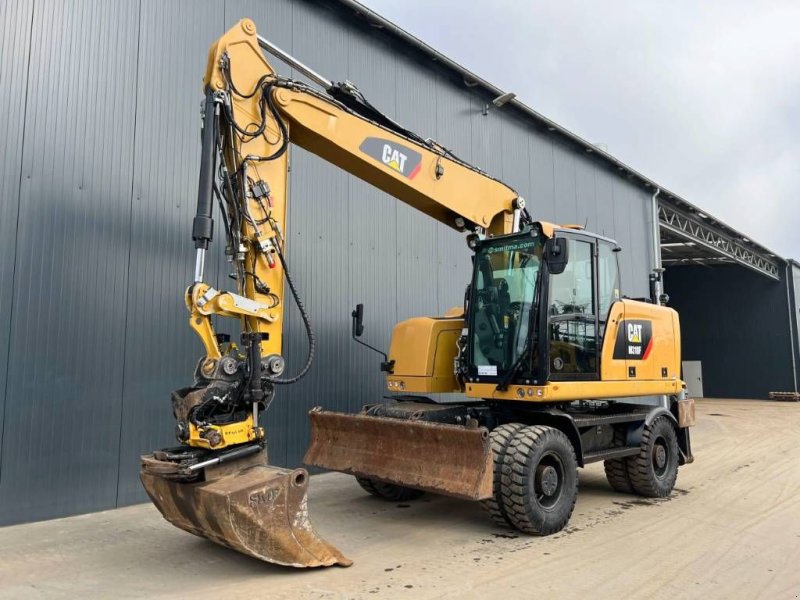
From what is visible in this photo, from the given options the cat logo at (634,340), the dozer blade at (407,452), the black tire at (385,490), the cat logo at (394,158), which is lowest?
the black tire at (385,490)

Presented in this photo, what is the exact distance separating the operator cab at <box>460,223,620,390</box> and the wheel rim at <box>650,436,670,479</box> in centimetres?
182

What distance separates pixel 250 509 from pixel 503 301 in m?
3.46

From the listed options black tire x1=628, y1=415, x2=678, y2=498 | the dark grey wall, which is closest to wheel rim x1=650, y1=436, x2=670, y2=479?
black tire x1=628, y1=415, x2=678, y2=498

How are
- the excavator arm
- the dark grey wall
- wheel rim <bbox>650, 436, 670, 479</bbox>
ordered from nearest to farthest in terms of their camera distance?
the excavator arm < wheel rim <bbox>650, 436, 670, 479</bbox> < the dark grey wall

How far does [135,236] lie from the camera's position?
7141mm

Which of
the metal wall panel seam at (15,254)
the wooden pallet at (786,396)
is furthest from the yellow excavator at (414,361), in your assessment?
the wooden pallet at (786,396)

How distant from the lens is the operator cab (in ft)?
20.1

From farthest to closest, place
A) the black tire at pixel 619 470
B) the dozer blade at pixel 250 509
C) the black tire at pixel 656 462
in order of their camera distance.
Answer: the black tire at pixel 619 470 < the black tire at pixel 656 462 < the dozer blade at pixel 250 509

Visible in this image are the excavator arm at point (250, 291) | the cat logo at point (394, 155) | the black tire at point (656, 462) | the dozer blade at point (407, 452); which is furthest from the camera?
the black tire at point (656, 462)

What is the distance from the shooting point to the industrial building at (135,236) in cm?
629

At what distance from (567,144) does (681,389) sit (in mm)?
8909

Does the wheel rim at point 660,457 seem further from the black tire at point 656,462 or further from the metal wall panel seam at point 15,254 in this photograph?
the metal wall panel seam at point 15,254

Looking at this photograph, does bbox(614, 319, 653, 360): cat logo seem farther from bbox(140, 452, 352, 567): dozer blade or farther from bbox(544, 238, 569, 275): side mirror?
bbox(140, 452, 352, 567): dozer blade

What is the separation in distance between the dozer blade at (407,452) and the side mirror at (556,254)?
1.82 meters
